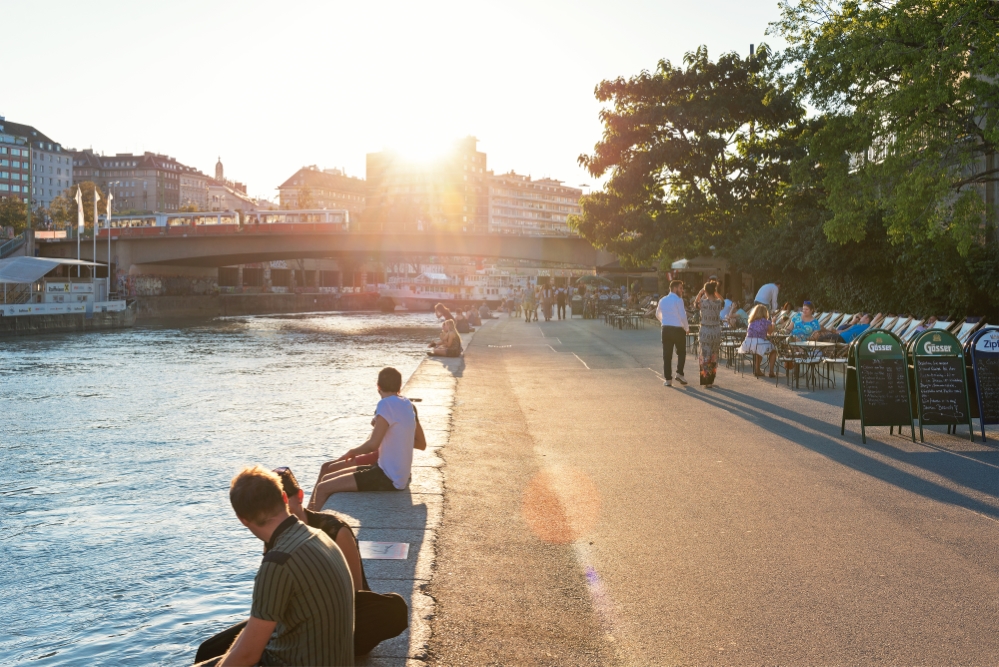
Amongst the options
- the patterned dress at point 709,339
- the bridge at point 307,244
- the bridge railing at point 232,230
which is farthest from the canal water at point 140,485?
the bridge railing at point 232,230

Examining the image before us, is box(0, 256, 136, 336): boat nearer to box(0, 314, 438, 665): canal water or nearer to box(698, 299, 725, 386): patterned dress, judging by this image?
box(0, 314, 438, 665): canal water

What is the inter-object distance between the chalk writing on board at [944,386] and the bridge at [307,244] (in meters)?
56.6

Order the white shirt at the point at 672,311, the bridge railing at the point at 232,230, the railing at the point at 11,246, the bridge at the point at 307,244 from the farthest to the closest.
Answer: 1. the railing at the point at 11,246
2. the bridge railing at the point at 232,230
3. the bridge at the point at 307,244
4. the white shirt at the point at 672,311

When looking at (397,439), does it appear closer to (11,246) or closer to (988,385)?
(988,385)

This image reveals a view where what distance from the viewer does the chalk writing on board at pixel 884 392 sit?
10266 millimetres

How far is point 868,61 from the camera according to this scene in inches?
737

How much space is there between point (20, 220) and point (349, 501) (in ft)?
419

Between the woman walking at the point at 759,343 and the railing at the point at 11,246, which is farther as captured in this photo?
the railing at the point at 11,246

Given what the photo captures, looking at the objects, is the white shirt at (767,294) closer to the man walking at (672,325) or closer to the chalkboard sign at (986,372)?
the man walking at (672,325)

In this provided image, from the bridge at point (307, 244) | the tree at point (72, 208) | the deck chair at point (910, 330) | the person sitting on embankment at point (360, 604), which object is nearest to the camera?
the person sitting on embankment at point (360, 604)

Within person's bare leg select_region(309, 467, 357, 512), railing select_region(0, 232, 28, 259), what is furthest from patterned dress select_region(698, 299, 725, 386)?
railing select_region(0, 232, 28, 259)

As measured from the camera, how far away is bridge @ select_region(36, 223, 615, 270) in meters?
67.9

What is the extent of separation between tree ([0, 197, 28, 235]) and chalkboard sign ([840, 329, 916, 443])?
125907mm

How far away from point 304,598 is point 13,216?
428 ft
